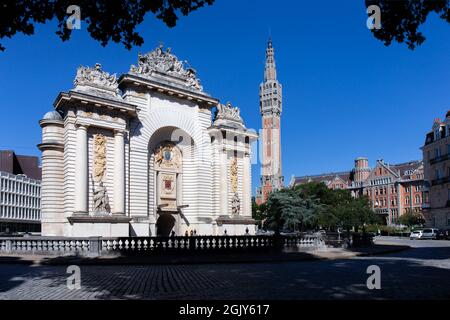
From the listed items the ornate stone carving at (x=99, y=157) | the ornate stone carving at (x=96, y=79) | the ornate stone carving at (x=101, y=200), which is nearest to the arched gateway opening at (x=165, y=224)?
the ornate stone carving at (x=101, y=200)

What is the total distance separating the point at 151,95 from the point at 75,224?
14.0 metres

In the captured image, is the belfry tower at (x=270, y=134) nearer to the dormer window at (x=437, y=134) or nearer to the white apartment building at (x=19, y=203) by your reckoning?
the dormer window at (x=437, y=134)

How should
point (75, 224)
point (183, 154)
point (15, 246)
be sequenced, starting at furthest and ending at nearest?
point (183, 154) → point (75, 224) → point (15, 246)

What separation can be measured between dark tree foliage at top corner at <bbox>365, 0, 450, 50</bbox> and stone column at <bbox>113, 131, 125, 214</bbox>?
26981mm

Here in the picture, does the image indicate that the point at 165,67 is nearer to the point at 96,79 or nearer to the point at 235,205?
the point at 96,79

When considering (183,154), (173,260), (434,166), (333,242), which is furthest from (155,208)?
(434,166)

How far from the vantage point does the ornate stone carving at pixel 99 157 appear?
3456cm

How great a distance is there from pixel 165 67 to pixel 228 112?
26.8ft

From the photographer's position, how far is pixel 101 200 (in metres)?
33.2

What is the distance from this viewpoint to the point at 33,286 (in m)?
12.9

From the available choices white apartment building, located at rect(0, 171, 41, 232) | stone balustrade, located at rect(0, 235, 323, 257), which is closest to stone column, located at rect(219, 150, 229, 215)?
stone balustrade, located at rect(0, 235, 323, 257)

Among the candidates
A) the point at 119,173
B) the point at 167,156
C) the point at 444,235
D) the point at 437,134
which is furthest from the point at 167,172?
the point at 437,134

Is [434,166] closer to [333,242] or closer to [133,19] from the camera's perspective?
[333,242]

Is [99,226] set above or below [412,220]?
above
